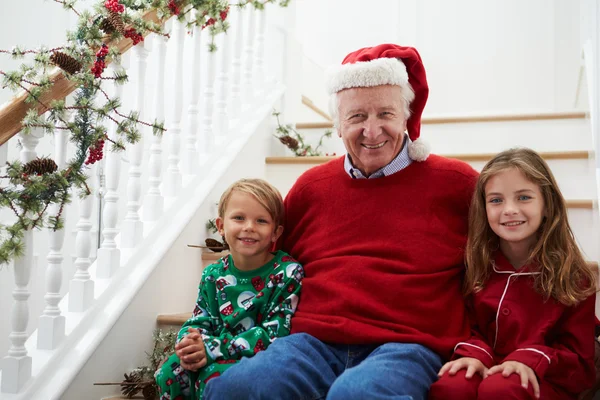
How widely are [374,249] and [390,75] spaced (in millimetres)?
450

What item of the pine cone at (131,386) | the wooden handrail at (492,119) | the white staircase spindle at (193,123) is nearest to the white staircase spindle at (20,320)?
the pine cone at (131,386)

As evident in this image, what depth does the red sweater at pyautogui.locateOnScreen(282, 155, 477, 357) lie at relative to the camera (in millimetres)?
1432

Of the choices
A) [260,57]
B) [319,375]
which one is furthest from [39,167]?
[260,57]

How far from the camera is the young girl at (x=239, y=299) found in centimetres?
141

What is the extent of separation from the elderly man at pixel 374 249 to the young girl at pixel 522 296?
6cm

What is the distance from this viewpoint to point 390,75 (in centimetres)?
157

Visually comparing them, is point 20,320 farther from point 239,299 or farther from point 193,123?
point 193,123

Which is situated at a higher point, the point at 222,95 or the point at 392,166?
the point at 222,95

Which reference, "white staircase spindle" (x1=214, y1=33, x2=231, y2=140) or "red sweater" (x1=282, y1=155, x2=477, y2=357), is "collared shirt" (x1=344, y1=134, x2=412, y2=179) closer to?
"red sweater" (x1=282, y1=155, x2=477, y2=357)

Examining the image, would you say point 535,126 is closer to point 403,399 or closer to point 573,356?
point 573,356

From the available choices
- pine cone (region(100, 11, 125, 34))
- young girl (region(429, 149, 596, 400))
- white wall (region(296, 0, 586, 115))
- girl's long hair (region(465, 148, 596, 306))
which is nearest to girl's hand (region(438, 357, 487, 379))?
young girl (region(429, 149, 596, 400))

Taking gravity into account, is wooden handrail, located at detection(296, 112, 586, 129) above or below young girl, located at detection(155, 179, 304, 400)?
above

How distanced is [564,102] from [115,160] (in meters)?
3.14

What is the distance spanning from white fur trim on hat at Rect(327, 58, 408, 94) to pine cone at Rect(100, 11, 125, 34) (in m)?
0.59
